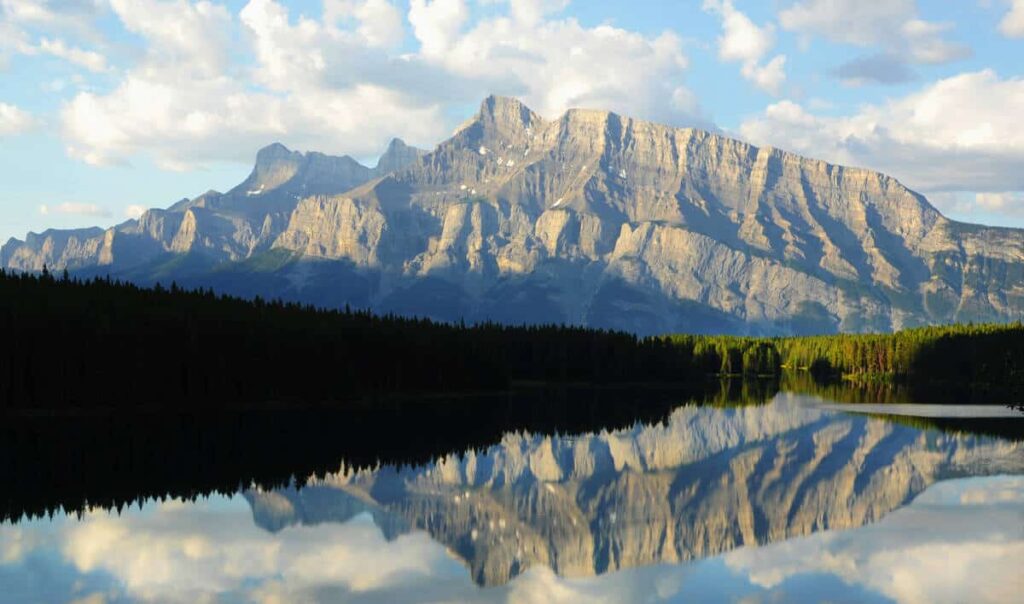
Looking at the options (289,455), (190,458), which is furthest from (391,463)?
(190,458)

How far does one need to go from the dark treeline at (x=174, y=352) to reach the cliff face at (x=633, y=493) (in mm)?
47808

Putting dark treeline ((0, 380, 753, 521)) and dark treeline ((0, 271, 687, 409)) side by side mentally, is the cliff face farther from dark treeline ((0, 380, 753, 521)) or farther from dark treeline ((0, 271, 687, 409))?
dark treeline ((0, 271, 687, 409))

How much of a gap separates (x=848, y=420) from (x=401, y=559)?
11646 centimetres

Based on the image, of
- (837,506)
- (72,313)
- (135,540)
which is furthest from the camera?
(72,313)

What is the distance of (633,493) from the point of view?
90062mm

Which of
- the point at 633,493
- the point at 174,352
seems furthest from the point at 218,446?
the point at 633,493

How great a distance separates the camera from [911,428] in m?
147

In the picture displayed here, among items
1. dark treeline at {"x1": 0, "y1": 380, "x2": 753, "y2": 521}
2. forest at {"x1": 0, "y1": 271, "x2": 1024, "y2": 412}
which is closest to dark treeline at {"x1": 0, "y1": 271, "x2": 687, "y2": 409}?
forest at {"x1": 0, "y1": 271, "x2": 1024, "y2": 412}

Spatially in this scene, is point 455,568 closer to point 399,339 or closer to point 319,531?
point 319,531

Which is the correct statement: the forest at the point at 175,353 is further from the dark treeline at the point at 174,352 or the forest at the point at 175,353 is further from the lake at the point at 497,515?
the lake at the point at 497,515

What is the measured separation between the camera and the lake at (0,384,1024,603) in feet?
181

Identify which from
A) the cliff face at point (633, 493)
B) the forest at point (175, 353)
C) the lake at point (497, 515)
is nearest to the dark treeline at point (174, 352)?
the forest at point (175, 353)

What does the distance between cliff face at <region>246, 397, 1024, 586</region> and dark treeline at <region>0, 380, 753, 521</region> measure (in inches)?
245

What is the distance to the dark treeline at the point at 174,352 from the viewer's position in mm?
135625
